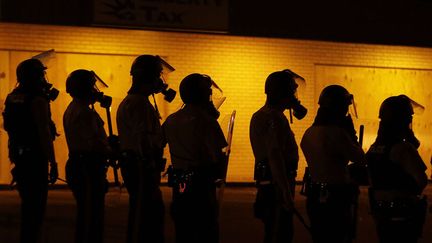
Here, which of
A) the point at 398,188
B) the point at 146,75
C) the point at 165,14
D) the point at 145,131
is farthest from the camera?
the point at 165,14

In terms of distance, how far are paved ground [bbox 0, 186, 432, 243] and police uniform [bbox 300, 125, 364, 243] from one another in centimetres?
287

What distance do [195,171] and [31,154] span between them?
1792mm

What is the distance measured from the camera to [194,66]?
14.9m

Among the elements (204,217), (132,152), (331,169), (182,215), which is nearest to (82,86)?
(132,152)

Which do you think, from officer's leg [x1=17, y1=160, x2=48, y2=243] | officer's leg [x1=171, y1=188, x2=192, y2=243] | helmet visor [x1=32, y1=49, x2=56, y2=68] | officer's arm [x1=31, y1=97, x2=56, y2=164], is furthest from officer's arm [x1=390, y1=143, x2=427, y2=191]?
helmet visor [x1=32, y1=49, x2=56, y2=68]

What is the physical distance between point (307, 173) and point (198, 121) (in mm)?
1042

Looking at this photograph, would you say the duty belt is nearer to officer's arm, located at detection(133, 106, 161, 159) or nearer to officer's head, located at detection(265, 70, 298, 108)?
officer's head, located at detection(265, 70, 298, 108)

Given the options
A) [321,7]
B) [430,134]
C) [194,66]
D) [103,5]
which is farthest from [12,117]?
[430,134]

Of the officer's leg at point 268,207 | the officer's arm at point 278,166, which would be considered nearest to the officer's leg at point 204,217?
the officer's leg at point 268,207

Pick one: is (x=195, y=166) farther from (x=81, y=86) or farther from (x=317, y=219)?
(x=81, y=86)

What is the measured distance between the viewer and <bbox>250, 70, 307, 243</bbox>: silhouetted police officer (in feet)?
22.6

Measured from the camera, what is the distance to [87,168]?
7.77 meters

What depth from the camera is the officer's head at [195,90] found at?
7.03 metres

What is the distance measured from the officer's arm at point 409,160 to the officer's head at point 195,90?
5.37 ft
